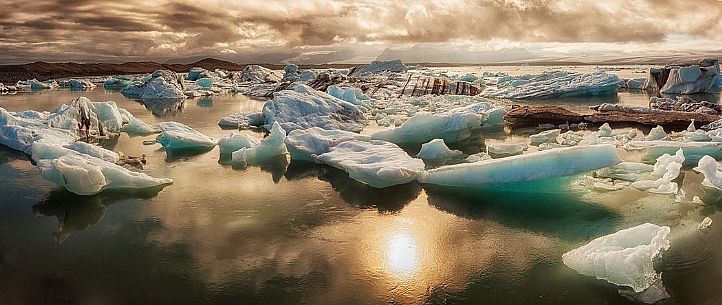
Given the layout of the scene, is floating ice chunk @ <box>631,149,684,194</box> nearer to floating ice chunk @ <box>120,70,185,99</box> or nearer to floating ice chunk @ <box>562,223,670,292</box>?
floating ice chunk @ <box>562,223,670,292</box>

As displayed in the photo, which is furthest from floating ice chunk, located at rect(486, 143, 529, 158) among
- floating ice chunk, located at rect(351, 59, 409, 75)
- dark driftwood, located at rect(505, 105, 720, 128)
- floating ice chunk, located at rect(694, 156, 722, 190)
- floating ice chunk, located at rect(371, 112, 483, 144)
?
floating ice chunk, located at rect(351, 59, 409, 75)

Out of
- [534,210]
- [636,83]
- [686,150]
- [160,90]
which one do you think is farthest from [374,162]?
[636,83]

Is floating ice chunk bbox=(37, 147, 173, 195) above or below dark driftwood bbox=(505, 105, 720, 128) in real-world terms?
above

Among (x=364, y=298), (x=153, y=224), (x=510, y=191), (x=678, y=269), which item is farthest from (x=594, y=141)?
(x=153, y=224)

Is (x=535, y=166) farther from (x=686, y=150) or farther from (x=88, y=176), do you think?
(x=88, y=176)

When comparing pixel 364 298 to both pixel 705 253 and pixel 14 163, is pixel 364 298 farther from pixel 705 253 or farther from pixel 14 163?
pixel 14 163
